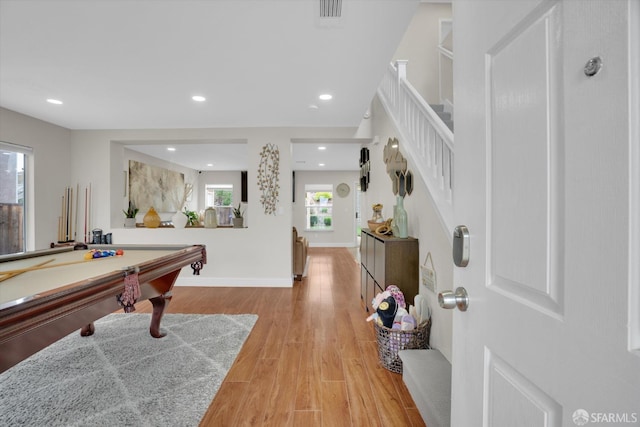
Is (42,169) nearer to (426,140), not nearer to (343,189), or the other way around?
(426,140)

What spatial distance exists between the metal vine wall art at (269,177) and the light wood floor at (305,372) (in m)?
1.41

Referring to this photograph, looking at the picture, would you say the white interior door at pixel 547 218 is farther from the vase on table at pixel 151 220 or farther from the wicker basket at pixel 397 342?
the vase on table at pixel 151 220

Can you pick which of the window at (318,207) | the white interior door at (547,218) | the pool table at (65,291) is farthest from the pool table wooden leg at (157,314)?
the window at (318,207)

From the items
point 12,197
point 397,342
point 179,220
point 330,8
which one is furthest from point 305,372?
point 12,197

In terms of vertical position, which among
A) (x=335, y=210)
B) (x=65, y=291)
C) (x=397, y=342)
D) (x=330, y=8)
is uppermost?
(x=330, y=8)

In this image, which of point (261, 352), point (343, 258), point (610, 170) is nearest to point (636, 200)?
point (610, 170)

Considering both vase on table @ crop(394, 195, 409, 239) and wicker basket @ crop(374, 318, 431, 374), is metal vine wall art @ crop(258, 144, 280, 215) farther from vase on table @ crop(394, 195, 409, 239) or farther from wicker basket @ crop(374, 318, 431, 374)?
wicker basket @ crop(374, 318, 431, 374)

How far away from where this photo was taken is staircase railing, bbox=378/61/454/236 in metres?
2.00

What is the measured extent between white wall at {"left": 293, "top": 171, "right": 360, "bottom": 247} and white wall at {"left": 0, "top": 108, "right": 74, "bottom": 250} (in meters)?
5.98

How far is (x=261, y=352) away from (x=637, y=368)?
94.3 inches

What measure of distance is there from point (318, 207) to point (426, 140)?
7.28 m

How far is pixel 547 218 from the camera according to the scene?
0.50 metres

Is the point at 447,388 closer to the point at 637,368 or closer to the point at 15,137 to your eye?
the point at 637,368

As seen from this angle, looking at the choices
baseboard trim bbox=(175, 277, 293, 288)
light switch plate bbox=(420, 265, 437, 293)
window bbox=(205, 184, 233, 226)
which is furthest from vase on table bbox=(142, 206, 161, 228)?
window bbox=(205, 184, 233, 226)
